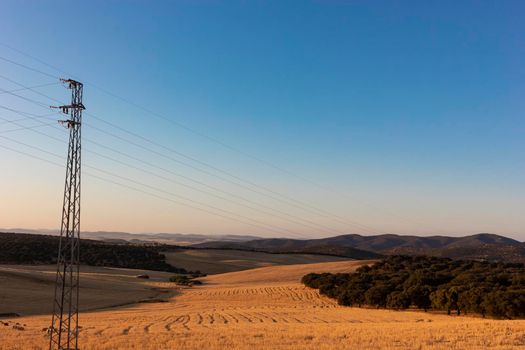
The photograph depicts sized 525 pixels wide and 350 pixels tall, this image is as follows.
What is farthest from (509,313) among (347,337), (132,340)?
(132,340)

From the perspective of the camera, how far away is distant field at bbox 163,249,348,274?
115544 millimetres

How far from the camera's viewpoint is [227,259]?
430 feet

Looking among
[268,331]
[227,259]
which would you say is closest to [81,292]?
[268,331]

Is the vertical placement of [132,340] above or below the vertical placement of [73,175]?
below

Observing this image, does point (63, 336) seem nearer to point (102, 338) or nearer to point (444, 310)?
point (102, 338)

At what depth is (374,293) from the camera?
146ft

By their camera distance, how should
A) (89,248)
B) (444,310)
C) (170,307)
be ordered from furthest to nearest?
(89,248), (170,307), (444,310)

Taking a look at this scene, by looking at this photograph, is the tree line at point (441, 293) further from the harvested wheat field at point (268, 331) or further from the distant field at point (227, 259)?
the distant field at point (227, 259)

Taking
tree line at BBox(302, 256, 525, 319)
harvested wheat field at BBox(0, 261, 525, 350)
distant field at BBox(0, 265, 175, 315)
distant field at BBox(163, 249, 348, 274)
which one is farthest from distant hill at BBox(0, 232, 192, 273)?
harvested wheat field at BBox(0, 261, 525, 350)

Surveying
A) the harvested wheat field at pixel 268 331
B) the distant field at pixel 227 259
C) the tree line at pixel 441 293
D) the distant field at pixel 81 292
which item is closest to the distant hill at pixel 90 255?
the distant field at pixel 227 259

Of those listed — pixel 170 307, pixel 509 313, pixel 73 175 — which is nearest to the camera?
pixel 73 175

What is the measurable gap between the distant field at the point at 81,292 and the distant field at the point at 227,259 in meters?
41.2

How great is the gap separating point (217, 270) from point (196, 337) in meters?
90.7

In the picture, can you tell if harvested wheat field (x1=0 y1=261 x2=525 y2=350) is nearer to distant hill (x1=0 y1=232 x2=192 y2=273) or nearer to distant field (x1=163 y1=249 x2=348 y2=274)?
distant hill (x1=0 y1=232 x2=192 y2=273)
